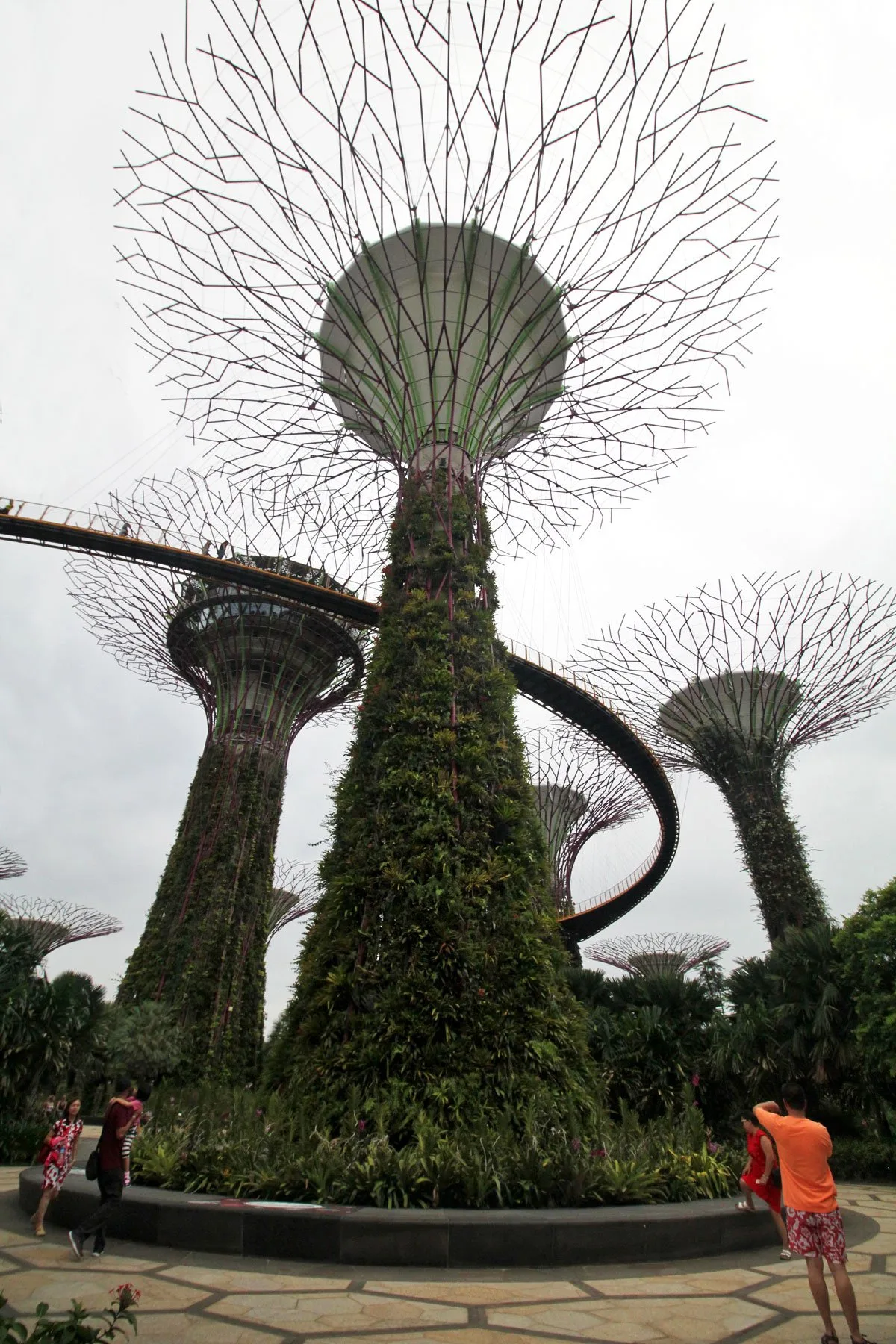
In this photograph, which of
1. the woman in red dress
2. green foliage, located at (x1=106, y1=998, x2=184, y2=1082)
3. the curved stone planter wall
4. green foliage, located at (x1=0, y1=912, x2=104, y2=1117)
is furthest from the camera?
green foliage, located at (x1=106, y1=998, x2=184, y2=1082)

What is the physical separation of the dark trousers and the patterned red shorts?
3.53m

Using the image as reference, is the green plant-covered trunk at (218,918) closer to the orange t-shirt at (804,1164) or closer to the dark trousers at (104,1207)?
the dark trousers at (104,1207)

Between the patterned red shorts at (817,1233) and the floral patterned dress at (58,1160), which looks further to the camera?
the floral patterned dress at (58,1160)

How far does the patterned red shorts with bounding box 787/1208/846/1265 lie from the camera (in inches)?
127

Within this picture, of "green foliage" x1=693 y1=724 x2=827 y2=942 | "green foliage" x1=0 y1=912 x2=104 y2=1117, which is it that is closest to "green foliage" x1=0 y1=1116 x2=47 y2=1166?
"green foliage" x1=0 y1=912 x2=104 y2=1117

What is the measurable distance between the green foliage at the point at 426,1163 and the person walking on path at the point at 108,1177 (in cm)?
56

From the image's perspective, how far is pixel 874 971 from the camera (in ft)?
36.9

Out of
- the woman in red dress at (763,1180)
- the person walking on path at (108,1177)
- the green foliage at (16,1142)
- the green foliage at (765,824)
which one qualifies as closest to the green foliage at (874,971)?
the green foliage at (765,824)

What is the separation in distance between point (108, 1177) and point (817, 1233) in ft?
12.2

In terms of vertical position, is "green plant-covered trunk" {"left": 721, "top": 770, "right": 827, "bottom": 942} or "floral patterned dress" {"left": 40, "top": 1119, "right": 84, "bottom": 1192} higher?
"green plant-covered trunk" {"left": 721, "top": 770, "right": 827, "bottom": 942}

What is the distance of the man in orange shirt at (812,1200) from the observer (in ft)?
10.1

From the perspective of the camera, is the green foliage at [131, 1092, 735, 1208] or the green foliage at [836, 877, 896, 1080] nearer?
the green foliage at [131, 1092, 735, 1208]

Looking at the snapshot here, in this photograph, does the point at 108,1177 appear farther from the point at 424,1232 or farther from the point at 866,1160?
the point at 866,1160

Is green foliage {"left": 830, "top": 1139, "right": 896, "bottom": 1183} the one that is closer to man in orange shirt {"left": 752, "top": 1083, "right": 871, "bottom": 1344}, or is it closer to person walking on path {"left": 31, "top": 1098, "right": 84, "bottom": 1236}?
man in orange shirt {"left": 752, "top": 1083, "right": 871, "bottom": 1344}
